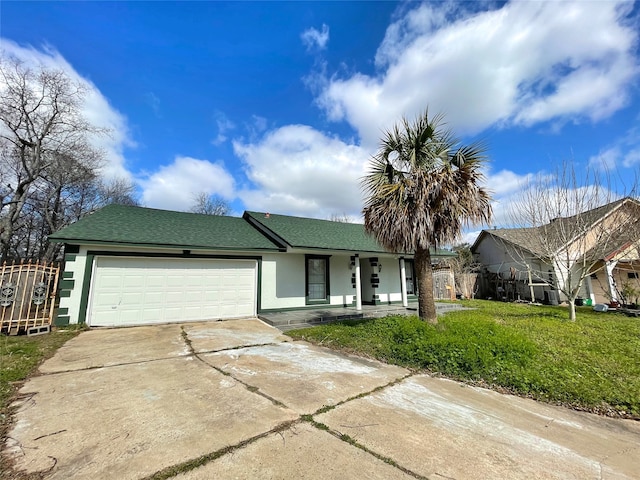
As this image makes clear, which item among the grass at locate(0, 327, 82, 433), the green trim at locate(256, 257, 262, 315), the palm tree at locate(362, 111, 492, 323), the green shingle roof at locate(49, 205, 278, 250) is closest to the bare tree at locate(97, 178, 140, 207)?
the green shingle roof at locate(49, 205, 278, 250)

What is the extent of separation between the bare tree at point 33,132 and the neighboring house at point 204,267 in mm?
9316

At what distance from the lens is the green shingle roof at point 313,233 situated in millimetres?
11555

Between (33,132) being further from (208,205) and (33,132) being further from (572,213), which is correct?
(572,213)

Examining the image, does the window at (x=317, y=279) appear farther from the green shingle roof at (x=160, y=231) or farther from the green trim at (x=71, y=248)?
the green trim at (x=71, y=248)

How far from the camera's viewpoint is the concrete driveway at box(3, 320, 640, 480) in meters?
2.33

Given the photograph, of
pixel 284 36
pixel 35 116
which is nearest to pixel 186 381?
pixel 284 36

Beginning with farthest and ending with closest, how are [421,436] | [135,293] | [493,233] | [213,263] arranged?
[493,233]
[213,263]
[135,293]
[421,436]

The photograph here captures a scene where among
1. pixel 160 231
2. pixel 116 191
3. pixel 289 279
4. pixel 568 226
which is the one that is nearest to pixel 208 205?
pixel 116 191

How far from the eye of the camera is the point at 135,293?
9.08 metres

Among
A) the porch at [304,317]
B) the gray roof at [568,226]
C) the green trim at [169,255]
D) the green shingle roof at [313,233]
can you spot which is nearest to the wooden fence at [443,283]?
the green shingle roof at [313,233]

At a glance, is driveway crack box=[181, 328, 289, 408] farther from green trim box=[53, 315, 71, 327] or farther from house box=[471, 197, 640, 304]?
house box=[471, 197, 640, 304]

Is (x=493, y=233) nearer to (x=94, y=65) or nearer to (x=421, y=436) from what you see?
(x=421, y=436)

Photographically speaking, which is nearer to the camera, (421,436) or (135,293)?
(421,436)

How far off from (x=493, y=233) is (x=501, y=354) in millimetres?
17591
